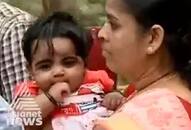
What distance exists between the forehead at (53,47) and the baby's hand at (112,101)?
17 cm

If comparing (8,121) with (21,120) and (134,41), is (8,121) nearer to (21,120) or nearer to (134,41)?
(21,120)

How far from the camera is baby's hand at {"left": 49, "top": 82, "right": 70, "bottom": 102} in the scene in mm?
1793

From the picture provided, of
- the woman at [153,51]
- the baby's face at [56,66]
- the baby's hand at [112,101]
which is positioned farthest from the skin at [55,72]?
the woman at [153,51]

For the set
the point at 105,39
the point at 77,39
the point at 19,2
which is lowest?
the point at 19,2

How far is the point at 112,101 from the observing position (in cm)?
188

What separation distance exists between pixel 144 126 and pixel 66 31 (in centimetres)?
69

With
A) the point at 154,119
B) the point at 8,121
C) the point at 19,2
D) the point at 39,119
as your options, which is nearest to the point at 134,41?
the point at 154,119

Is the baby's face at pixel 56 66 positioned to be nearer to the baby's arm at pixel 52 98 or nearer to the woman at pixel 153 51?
the baby's arm at pixel 52 98

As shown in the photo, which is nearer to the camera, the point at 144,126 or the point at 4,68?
the point at 144,126

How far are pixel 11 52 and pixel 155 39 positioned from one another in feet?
3.99

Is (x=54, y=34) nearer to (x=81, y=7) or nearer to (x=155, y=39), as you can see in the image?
(x=155, y=39)

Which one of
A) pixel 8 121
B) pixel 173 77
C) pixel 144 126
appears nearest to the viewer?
pixel 144 126

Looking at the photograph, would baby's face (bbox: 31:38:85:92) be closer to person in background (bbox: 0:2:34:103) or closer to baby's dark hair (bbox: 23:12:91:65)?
baby's dark hair (bbox: 23:12:91:65)

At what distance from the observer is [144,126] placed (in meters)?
1.24
